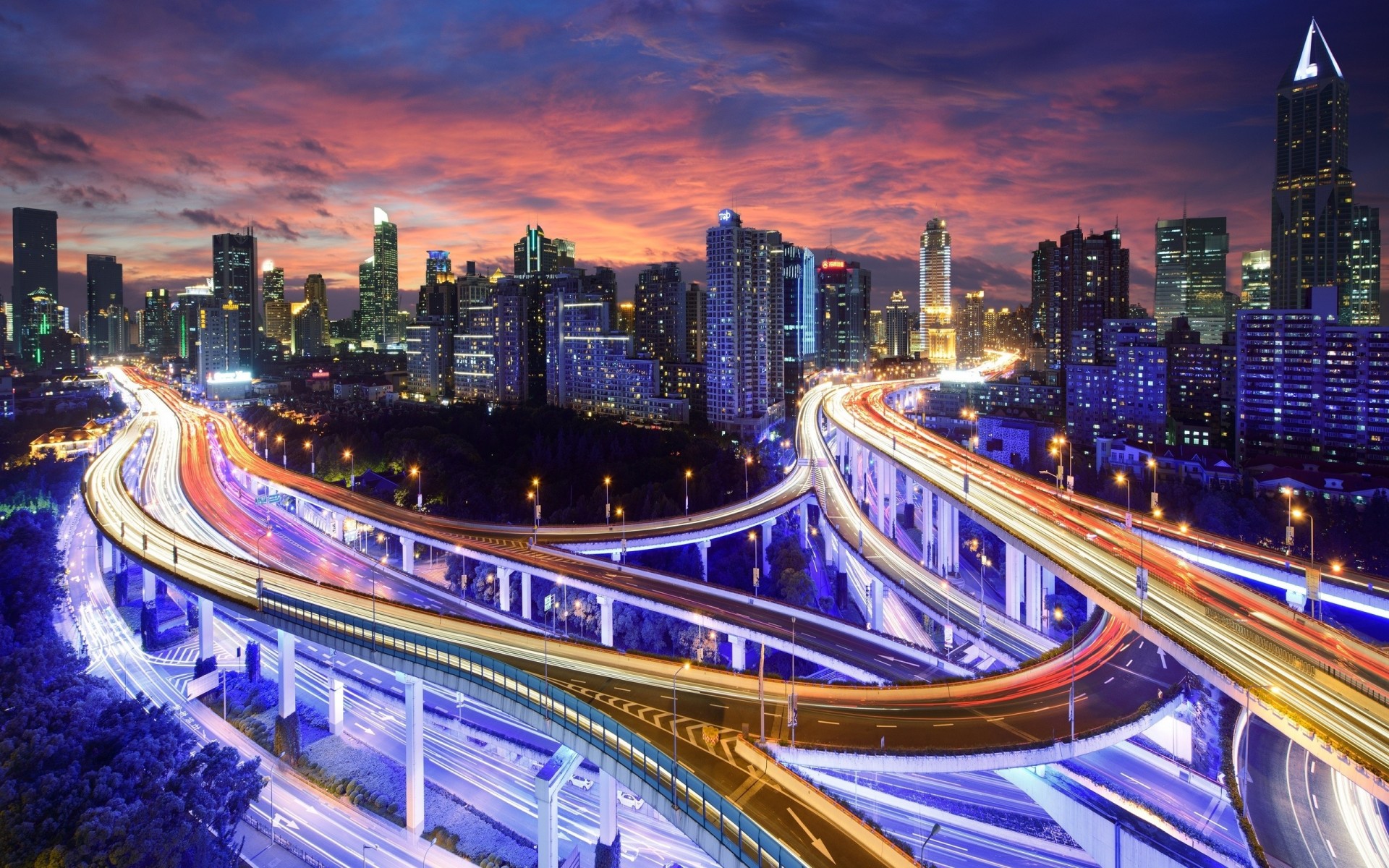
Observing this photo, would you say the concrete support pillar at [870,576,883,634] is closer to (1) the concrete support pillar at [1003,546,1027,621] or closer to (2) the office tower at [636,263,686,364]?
(1) the concrete support pillar at [1003,546,1027,621]

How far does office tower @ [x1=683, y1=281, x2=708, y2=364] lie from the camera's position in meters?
137

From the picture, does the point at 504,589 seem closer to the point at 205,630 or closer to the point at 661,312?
the point at 205,630

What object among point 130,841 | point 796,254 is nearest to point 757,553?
point 130,841

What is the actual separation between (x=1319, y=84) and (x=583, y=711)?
145891 mm

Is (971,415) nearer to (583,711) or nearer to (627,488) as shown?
(627,488)

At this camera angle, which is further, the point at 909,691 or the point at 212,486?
the point at 212,486

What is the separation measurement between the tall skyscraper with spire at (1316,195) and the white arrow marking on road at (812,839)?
116010 mm

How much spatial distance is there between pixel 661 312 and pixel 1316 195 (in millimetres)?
95967

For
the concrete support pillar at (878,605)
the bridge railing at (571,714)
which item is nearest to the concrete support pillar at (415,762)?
the bridge railing at (571,714)

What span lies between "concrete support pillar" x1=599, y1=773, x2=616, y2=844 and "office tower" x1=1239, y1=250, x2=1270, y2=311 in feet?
477

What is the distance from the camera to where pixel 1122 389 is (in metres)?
85.1

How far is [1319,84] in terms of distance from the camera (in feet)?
385

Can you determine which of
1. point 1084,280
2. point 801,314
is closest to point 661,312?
point 801,314

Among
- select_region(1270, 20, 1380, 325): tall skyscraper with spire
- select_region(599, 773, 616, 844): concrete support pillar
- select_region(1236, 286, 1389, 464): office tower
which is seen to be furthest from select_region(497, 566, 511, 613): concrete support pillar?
select_region(1270, 20, 1380, 325): tall skyscraper with spire
